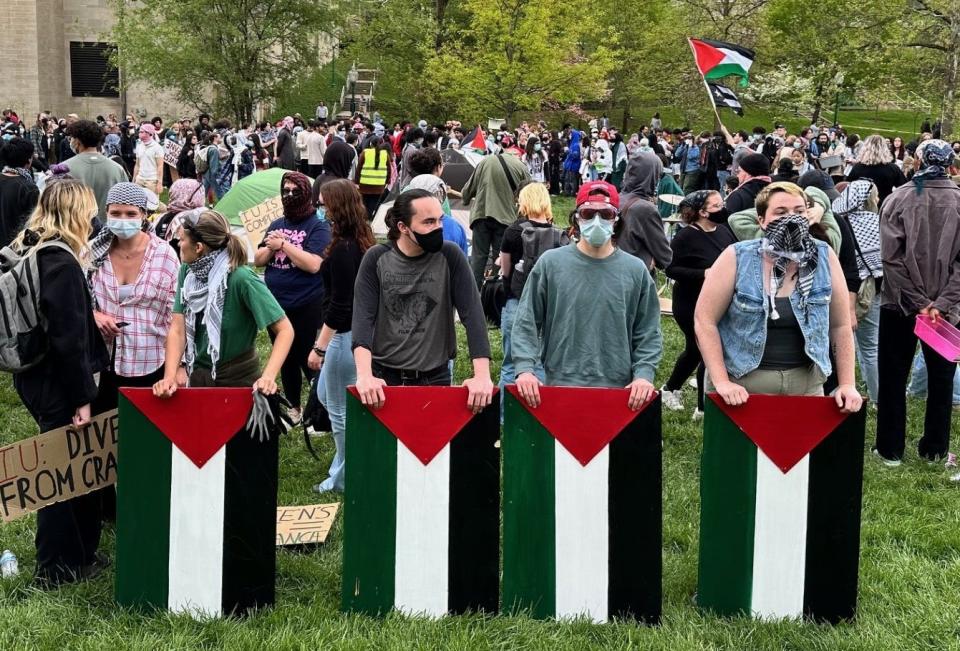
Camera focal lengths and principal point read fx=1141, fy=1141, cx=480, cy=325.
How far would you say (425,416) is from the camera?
15.5 ft

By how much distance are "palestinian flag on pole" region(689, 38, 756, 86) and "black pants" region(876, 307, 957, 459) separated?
27.5 feet

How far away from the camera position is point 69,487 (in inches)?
200

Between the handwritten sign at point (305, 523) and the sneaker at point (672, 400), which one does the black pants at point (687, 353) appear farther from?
the handwritten sign at point (305, 523)

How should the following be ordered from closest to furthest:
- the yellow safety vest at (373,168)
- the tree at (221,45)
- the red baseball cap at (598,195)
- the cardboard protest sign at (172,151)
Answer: the red baseball cap at (598,195), the yellow safety vest at (373,168), the cardboard protest sign at (172,151), the tree at (221,45)

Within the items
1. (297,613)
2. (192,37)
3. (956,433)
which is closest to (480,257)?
(956,433)

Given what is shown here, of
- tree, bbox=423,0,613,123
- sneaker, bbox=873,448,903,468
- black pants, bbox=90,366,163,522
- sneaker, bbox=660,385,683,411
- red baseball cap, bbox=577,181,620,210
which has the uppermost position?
tree, bbox=423,0,613,123

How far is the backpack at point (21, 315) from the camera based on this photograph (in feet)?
16.1

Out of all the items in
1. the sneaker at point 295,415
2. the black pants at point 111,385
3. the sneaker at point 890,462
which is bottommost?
the sneaker at point 890,462

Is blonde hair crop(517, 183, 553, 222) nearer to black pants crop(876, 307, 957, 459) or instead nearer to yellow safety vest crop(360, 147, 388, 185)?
black pants crop(876, 307, 957, 459)

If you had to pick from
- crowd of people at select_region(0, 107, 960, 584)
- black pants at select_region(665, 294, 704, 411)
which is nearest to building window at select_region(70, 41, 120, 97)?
black pants at select_region(665, 294, 704, 411)

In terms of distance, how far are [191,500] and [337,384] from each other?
6.14 ft

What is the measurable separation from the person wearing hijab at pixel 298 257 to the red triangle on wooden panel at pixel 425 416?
8.27ft

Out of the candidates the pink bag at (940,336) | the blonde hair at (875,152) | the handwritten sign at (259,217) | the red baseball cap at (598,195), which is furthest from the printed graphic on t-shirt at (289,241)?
the blonde hair at (875,152)

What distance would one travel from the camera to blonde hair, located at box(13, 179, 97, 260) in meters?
5.09
